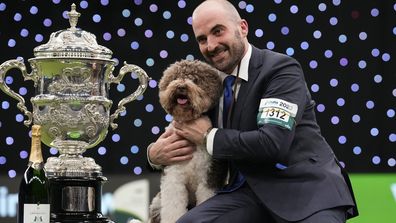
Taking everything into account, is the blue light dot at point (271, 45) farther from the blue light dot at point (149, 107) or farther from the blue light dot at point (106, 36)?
the blue light dot at point (106, 36)

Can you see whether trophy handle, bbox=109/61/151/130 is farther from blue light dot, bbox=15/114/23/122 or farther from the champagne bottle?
blue light dot, bbox=15/114/23/122

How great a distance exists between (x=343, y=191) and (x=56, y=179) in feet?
3.45

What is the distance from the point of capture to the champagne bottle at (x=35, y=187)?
126 inches

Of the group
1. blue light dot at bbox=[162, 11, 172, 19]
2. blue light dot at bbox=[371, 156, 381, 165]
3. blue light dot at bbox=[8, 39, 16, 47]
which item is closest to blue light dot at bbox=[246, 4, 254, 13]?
blue light dot at bbox=[162, 11, 172, 19]

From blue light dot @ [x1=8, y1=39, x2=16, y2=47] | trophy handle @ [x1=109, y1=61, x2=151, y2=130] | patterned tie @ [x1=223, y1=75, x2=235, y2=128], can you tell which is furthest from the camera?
blue light dot @ [x1=8, y1=39, x2=16, y2=47]

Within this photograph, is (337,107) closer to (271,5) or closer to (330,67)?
(330,67)

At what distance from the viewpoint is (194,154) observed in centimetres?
380

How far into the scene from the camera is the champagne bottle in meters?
3.21

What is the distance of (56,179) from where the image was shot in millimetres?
3713

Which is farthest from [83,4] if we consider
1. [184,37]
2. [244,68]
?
[244,68]

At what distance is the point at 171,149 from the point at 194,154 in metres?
0.10

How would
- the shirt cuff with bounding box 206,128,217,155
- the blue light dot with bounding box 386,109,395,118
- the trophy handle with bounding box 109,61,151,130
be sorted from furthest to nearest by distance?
A: 1. the blue light dot with bounding box 386,109,395,118
2. the trophy handle with bounding box 109,61,151,130
3. the shirt cuff with bounding box 206,128,217,155

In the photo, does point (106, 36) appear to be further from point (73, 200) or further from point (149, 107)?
point (73, 200)

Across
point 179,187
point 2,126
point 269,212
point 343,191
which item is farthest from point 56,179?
point 2,126
